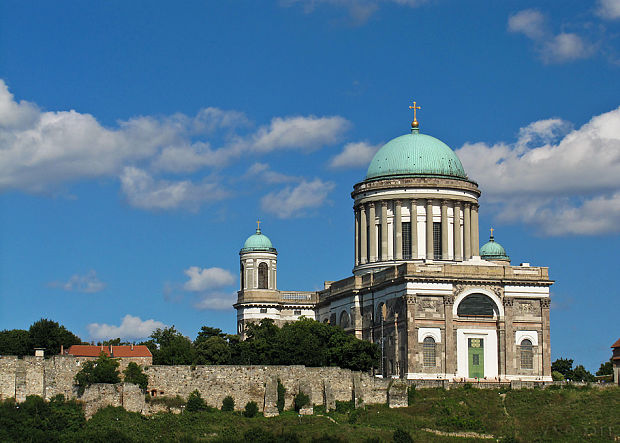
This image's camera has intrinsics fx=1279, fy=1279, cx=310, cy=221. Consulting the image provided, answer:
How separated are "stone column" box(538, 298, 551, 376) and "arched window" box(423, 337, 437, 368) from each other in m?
9.44

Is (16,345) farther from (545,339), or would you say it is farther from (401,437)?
(545,339)

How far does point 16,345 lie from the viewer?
100062 mm

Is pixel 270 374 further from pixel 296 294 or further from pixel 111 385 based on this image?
pixel 296 294

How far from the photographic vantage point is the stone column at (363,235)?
119250 mm

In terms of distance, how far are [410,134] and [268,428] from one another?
140ft

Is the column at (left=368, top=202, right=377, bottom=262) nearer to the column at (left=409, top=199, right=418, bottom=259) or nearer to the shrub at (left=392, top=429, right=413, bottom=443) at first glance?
the column at (left=409, top=199, right=418, bottom=259)

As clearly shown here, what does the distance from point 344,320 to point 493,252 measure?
22589mm

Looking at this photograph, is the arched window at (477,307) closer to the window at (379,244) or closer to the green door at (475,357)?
the green door at (475,357)

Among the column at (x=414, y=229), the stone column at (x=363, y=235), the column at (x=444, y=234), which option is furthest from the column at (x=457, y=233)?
the stone column at (x=363, y=235)

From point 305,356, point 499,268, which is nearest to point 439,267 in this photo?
point 499,268

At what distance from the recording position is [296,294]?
449ft

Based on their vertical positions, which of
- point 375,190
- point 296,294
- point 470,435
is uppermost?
point 375,190

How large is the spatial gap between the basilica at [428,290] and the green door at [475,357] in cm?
8

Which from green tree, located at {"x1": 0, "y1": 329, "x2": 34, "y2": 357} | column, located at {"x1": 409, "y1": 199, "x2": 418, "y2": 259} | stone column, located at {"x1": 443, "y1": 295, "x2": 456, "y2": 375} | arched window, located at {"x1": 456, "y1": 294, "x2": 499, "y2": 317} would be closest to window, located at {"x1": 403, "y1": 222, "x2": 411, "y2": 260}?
column, located at {"x1": 409, "y1": 199, "x2": 418, "y2": 259}
